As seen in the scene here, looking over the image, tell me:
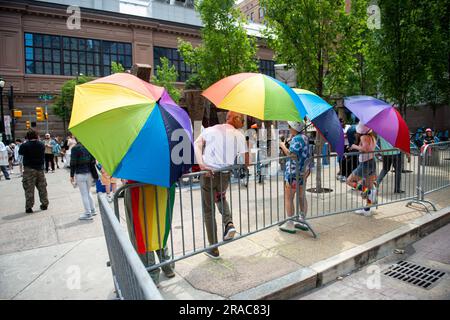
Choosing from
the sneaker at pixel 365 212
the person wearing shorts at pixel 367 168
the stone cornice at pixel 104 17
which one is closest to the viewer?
the person wearing shorts at pixel 367 168

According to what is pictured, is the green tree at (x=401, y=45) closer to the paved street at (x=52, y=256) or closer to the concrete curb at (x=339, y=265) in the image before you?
the concrete curb at (x=339, y=265)

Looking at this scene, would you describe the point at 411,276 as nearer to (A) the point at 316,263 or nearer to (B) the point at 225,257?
(A) the point at 316,263

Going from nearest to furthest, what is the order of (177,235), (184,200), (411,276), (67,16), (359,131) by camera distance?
1. (411,276)
2. (177,235)
3. (359,131)
4. (184,200)
5. (67,16)

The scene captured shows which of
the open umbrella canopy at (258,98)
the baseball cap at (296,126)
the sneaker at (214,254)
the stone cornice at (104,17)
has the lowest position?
the sneaker at (214,254)

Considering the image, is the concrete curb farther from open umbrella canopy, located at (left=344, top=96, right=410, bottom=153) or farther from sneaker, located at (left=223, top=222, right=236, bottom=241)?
open umbrella canopy, located at (left=344, top=96, right=410, bottom=153)

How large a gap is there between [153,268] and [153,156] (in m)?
1.42

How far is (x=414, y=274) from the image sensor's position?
4113mm

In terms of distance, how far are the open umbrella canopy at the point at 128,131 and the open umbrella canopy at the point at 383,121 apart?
3279 mm

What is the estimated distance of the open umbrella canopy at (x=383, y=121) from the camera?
15.6ft

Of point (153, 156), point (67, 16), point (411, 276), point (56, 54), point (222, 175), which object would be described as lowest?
point (411, 276)

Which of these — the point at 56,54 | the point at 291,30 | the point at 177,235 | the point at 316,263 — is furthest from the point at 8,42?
the point at 316,263

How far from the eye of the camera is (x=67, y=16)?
1468 inches

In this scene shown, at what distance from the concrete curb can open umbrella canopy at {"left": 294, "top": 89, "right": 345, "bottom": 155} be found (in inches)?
57.9

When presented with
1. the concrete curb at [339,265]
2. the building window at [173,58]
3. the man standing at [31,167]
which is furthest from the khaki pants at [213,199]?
the building window at [173,58]
